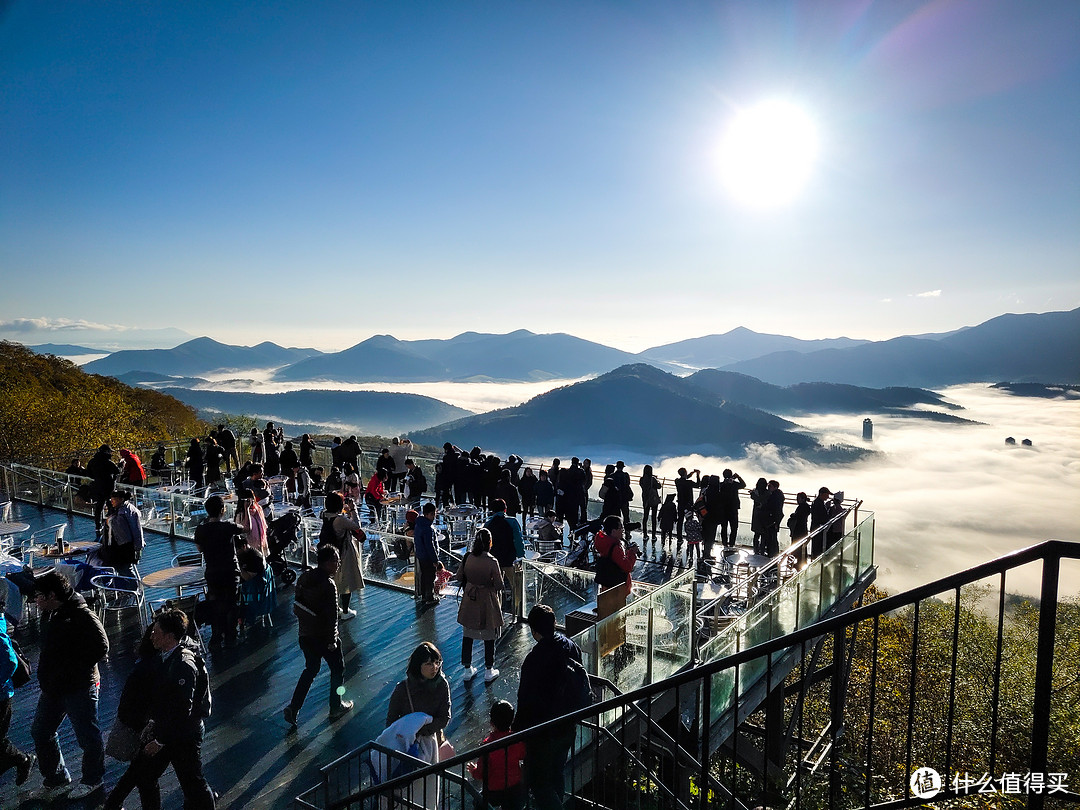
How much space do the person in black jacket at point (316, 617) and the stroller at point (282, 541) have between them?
4340 mm

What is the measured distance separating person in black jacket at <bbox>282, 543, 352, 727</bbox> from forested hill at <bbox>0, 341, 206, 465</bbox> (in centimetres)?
1882

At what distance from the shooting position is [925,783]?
2699 mm

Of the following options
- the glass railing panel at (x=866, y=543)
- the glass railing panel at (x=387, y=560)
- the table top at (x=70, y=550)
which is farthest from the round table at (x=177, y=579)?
the glass railing panel at (x=866, y=543)

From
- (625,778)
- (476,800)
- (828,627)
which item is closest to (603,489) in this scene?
(625,778)

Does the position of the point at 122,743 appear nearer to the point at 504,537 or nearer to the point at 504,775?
the point at 504,775

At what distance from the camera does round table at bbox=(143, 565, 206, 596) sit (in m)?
8.20

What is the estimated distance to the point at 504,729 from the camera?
452cm

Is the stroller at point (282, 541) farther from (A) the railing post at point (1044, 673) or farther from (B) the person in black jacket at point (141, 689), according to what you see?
(A) the railing post at point (1044, 673)

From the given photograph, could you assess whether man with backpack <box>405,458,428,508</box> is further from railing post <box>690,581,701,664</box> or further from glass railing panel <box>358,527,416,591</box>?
railing post <box>690,581,701,664</box>

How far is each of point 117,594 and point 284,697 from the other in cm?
344

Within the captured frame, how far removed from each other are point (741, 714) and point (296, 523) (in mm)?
7350

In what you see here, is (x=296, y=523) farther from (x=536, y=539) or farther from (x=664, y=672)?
(x=664, y=672)

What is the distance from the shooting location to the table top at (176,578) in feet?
26.9

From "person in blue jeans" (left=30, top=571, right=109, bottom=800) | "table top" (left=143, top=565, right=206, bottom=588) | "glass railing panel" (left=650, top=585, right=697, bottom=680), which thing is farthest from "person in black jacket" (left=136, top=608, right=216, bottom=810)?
"glass railing panel" (left=650, top=585, right=697, bottom=680)
